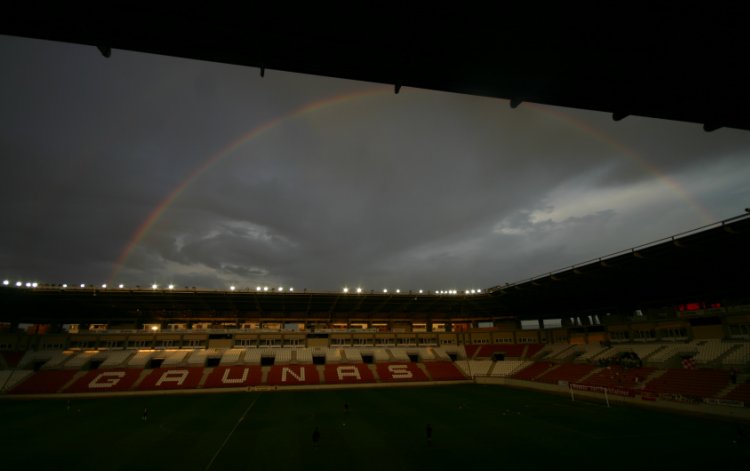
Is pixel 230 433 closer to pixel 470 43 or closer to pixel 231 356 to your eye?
pixel 470 43

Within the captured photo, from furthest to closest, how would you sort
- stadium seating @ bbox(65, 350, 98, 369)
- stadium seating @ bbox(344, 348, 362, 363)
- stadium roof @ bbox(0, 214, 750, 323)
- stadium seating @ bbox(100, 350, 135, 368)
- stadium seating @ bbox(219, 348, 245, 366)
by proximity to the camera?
stadium seating @ bbox(344, 348, 362, 363), stadium seating @ bbox(219, 348, 245, 366), stadium seating @ bbox(100, 350, 135, 368), stadium seating @ bbox(65, 350, 98, 369), stadium roof @ bbox(0, 214, 750, 323)

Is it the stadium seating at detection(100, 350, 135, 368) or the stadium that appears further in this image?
the stadium seating at detection(100, 350, 135, 368)

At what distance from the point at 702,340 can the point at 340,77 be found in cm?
5481

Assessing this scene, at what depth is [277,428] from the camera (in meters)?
27.0

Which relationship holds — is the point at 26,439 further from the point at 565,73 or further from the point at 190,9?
the point at 565,73

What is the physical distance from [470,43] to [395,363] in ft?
203

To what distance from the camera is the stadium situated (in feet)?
61.6

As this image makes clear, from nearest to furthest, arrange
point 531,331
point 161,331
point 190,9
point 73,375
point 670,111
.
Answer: point 190,9 → point 670,111 → point 73,375 → point 161,331 → point 531,331

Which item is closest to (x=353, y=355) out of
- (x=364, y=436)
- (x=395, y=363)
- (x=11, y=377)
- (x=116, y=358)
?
(x=395, y=363)

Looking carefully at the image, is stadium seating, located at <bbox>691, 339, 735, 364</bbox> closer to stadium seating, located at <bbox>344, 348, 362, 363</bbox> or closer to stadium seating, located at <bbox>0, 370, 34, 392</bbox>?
stadium seating, located at <bbox>344, 348, 362, 363</bbox>

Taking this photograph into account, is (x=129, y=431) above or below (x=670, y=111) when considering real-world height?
below

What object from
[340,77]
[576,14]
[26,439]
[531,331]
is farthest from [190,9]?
[531,331]

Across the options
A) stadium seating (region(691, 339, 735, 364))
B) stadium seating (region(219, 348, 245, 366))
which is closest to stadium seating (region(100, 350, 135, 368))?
stadium seating (region(219, 348, 245, 366))

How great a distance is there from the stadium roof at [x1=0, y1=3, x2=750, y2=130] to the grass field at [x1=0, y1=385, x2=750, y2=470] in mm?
18686
